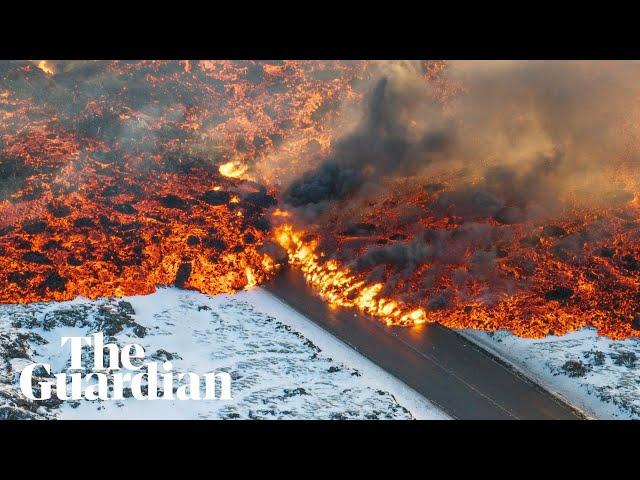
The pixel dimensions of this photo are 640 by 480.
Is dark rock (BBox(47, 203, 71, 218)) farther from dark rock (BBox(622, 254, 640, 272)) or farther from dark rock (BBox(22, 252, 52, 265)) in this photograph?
dark rock (BBox(622, 254, 640, 272))

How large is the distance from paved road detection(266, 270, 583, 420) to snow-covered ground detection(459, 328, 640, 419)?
92 cm

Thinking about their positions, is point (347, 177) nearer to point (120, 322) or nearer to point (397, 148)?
point (397, 148)

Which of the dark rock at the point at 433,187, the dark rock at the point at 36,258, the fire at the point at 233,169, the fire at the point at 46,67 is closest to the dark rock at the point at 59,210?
the dark rock at the point at 36,258

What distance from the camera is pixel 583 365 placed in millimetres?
46469

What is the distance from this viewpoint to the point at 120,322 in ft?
152

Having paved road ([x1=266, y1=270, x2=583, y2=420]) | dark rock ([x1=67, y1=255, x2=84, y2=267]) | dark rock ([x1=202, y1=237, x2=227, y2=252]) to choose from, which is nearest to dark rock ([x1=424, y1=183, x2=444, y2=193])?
paved road ([x1=266, y1=270, x2=583, y2=420])

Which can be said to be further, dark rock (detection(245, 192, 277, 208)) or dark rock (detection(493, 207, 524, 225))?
dark rock (detection(245, 192, 277, 208))

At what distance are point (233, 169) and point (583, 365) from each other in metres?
35.5

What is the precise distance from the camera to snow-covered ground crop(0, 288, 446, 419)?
41.1 meters

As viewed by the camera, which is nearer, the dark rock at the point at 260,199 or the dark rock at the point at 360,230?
the dark rock at the point at 360,230

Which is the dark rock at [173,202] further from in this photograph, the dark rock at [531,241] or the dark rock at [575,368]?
the dark rock at [575,368]

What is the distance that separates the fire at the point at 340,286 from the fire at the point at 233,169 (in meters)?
9.67

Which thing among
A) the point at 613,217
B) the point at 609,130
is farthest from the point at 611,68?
the point at 613,217

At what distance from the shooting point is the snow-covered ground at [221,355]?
135ft
